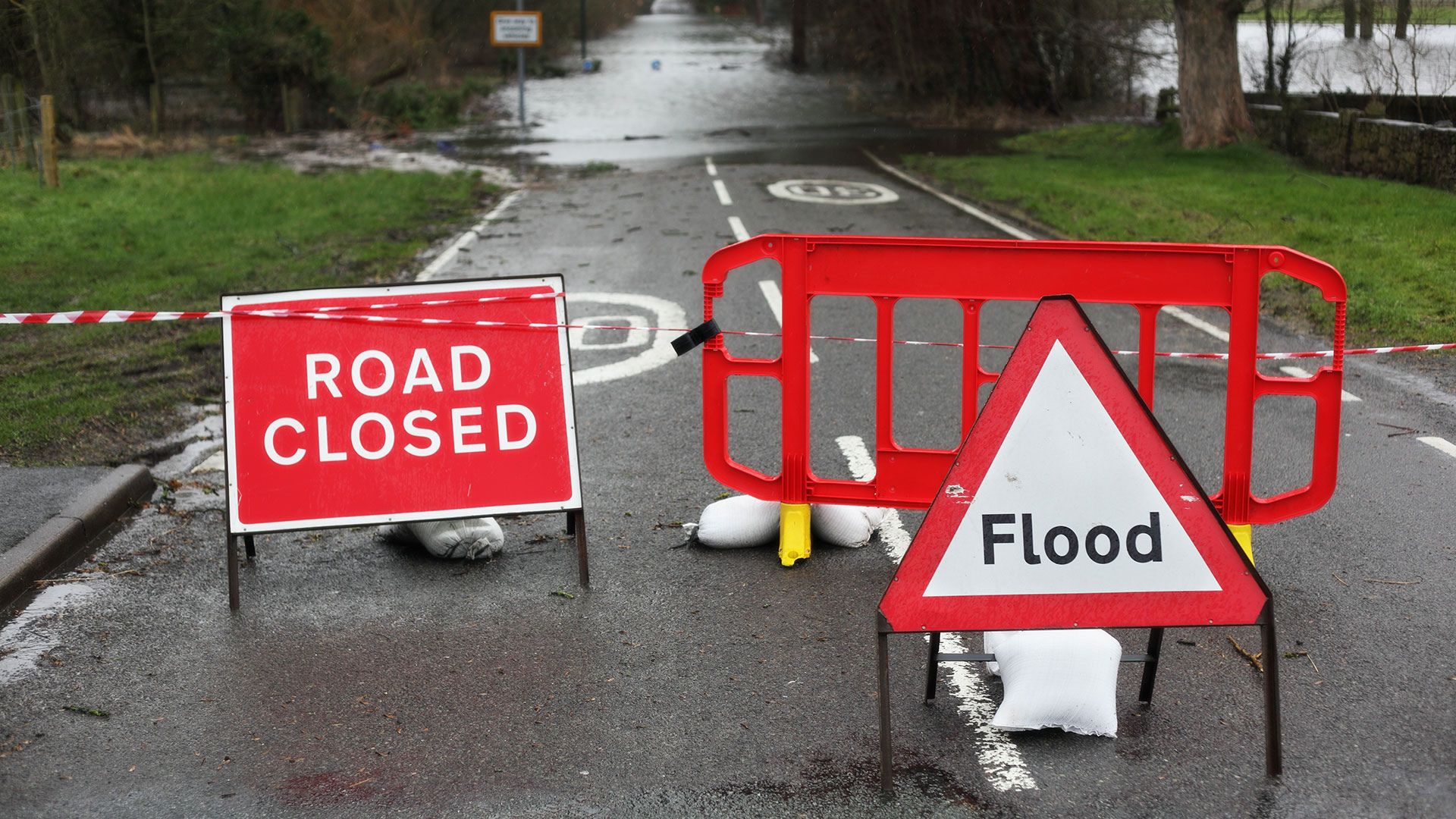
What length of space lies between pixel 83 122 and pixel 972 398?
27114 mm

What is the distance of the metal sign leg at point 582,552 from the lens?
17.3 ft

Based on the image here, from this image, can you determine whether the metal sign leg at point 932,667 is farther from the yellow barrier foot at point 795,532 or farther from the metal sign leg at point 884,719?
the yellow barrier foot at point 795,532

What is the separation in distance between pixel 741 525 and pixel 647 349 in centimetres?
410

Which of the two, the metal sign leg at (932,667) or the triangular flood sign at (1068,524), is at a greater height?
the triangular flood sign at (1068,524)

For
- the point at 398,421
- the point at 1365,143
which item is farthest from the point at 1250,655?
the point at 1365,143

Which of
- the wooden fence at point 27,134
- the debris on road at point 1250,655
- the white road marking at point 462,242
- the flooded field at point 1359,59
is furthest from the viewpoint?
the wooden fence at point 27,134

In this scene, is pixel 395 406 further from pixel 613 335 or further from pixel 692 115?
pixel 692 115

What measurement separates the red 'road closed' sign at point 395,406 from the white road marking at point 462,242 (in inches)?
189

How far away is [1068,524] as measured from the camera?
3.84 meters

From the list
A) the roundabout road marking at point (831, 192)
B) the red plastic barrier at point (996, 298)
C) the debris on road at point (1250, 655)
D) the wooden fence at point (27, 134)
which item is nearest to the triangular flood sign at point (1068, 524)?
the debris on road at point (1250, 655)

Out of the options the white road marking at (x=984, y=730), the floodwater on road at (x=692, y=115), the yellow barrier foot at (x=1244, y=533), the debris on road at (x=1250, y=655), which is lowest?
the white road marking at (x=984, y=730)

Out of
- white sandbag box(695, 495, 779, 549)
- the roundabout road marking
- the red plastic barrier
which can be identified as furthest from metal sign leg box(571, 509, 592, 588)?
the roundabout road marking

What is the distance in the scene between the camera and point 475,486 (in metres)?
5.44

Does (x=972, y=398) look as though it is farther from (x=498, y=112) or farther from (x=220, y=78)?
(x=498, y=112)
